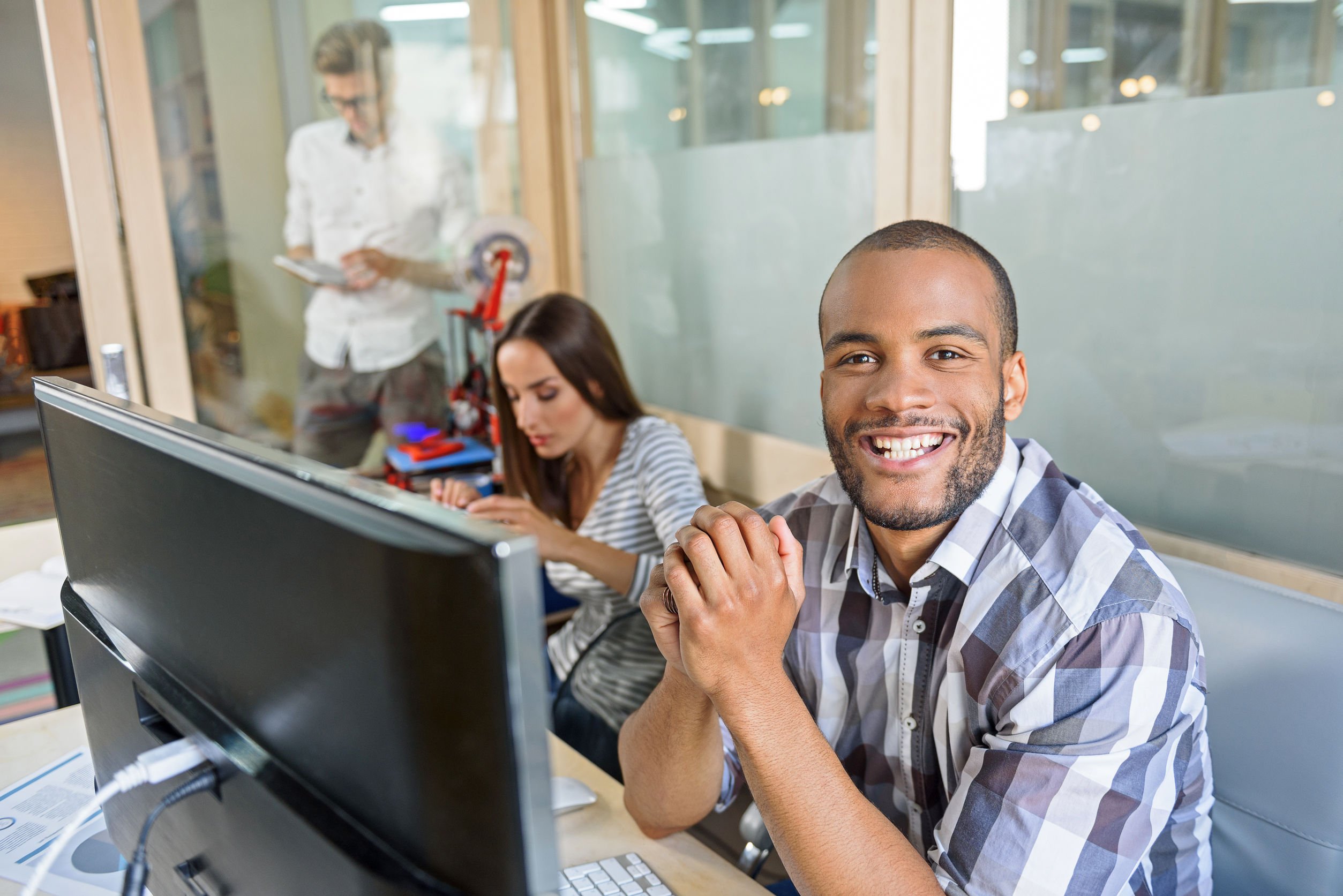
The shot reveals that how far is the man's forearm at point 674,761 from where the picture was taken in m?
1.04

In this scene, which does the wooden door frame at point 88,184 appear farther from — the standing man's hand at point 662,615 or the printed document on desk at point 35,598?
the standing man's hand at point 662,615

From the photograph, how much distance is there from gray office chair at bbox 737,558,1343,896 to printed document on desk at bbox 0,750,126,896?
1.09 m

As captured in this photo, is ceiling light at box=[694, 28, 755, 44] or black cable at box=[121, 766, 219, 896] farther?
ceiling light at box=[694, 28, 755, 44]

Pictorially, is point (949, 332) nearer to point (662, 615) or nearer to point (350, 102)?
point (662, 615)

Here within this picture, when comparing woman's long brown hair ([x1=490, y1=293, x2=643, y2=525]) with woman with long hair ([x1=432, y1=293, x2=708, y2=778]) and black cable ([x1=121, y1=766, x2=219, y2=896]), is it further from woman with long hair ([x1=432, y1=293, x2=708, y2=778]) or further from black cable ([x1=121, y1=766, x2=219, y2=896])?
black cable ([x1=121, y1=766, x2=219, y2=896])

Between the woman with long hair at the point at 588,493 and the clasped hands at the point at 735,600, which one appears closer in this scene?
the clasped hands at the point at 735,600

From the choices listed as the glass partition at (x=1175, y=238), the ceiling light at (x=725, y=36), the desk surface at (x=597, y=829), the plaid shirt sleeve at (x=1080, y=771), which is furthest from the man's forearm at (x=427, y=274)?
the plaid shirt sleeve at (x=1080, y=771)

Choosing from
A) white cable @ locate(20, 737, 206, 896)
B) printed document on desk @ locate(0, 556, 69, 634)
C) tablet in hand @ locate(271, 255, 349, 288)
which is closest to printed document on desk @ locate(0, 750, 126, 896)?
white cable @ locate(20, 737, 206, 896)

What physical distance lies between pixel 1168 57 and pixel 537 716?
4.81 ft

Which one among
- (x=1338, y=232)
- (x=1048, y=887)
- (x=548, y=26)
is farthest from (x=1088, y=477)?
(x=548, y=26)

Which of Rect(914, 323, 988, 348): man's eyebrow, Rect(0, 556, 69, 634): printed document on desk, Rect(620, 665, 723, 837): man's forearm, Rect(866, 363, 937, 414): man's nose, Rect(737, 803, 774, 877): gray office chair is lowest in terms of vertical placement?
Rect(737, 803, 774, 877): gray office chair

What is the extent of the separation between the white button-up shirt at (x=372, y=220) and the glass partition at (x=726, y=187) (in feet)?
1.55

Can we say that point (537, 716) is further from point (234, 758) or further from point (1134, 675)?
point (1134, 675)

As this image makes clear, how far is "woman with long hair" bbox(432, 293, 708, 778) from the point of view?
1804 millimetres
